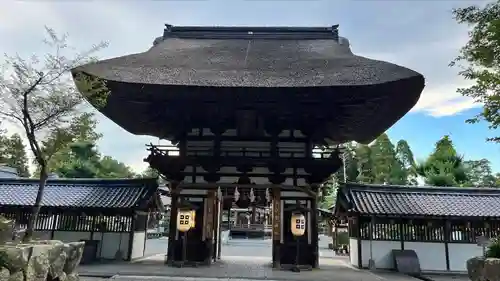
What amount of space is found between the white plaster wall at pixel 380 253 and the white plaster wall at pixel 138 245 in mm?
7543

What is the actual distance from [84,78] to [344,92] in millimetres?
5704

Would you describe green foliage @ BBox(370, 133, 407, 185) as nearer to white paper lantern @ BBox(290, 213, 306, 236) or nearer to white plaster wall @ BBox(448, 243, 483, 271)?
white plaster wall @ BBox(448, 243, 483, 271)

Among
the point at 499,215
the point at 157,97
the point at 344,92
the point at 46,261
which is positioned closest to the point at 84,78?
the point at 157,97

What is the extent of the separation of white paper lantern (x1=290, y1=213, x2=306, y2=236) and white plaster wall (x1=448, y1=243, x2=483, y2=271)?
17.5 ft

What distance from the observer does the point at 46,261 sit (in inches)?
234

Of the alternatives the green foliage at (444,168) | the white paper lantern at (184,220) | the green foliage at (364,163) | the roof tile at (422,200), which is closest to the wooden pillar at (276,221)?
the white paper lantern at (184,220)

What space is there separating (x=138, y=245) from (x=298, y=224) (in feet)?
20.5

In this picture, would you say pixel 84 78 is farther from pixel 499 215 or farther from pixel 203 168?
pixel 499 215

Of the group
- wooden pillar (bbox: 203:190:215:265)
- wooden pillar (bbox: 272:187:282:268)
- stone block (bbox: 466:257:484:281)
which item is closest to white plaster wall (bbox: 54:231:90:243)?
wooden pillar (bbox: 203:190:215:265)

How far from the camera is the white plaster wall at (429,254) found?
12227mm

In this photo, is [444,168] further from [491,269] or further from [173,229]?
[173,229]

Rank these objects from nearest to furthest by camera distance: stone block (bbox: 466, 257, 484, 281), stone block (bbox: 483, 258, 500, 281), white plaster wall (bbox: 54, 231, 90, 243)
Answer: stone block (bbox: 483, 258, 500, 281)
stone block (bbox: 466, 257, 484, 281)
white plaster wall (bbox: 54, 231, 90, 243)

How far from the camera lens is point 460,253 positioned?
40.2 feet

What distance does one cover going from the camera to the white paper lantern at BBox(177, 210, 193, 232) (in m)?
10.5
